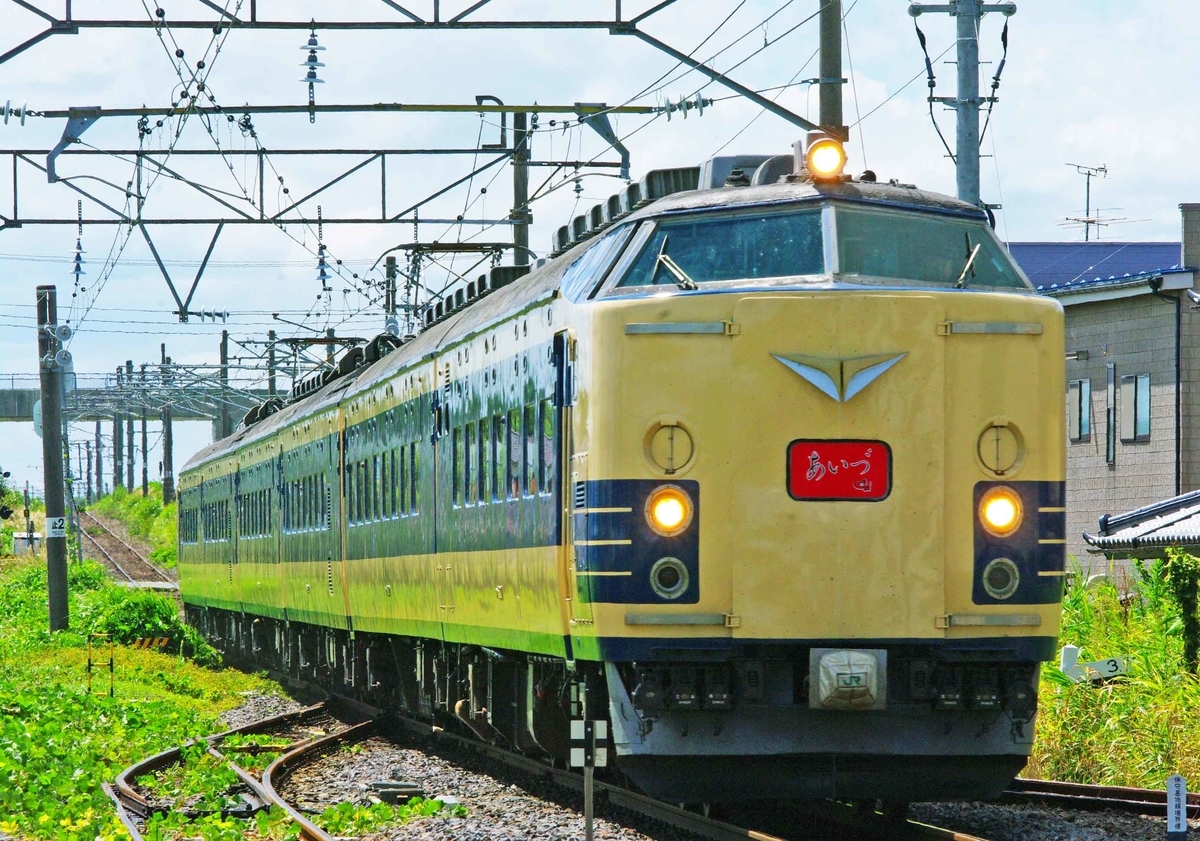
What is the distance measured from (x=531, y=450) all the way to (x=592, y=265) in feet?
4.33

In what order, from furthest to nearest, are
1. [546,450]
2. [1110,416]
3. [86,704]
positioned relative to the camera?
[1110,416], [86,704], [546,450]

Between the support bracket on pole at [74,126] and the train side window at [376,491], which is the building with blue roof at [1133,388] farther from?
the support bracket on pole at [74,126]

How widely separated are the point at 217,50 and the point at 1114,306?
48.6ft

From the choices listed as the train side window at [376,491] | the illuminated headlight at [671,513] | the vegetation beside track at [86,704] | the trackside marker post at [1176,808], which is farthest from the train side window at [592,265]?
the train side window at [376,491]

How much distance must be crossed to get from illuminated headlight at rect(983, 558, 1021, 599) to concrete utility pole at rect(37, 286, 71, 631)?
20499 millimetres

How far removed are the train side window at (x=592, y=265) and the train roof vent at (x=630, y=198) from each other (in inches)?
34.3

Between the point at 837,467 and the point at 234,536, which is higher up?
the point at 837,467

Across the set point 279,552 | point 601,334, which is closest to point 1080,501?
point 279,552

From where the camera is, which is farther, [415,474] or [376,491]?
[376,491]

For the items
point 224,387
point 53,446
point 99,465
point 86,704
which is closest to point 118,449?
point 99,465

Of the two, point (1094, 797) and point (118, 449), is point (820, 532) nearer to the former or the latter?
point (1094, 797)

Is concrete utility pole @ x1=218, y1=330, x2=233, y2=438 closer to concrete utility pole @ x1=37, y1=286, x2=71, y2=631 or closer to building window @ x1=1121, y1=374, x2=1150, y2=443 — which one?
concrete utility pole @ x1=37, y1=286, x2=71, y2=631

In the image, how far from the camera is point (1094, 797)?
414 inches

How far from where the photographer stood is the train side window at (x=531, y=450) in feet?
34.3
